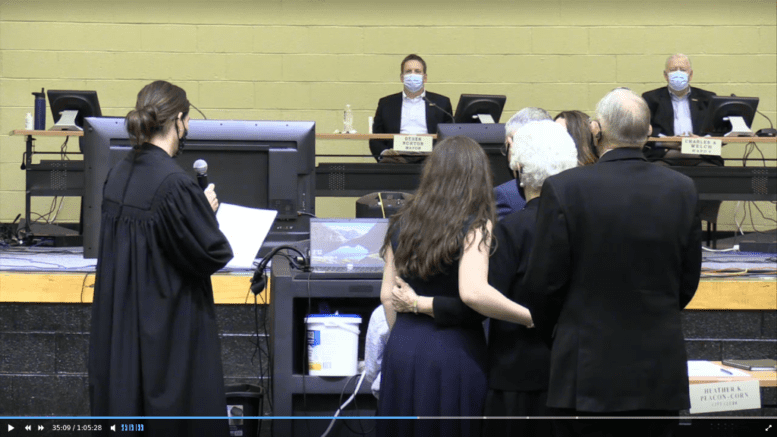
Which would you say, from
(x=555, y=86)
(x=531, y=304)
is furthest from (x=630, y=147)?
(x=555, y=86)

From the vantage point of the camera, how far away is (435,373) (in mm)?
2105

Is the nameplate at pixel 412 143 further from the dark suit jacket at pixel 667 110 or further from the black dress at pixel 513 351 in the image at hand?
the black dress at pixel 513 351

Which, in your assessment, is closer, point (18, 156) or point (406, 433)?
point (406, 433)

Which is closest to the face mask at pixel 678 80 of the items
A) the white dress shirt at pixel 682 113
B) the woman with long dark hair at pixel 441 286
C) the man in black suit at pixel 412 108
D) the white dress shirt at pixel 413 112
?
the white dress shirt at pixel 682 113

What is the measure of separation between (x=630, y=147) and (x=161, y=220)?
1.09 metres

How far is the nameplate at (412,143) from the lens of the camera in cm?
470

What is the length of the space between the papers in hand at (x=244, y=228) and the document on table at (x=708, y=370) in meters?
1.38

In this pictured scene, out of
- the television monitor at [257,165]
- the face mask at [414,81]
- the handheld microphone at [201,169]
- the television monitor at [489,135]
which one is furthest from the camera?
the face mask at [414,81]

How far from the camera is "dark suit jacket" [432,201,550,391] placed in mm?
2049

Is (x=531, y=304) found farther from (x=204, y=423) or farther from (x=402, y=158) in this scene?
(x=402, y=158)

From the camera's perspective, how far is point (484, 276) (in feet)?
6.72

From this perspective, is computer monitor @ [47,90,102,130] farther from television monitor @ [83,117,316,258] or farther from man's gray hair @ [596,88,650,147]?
man's gray hair @ [596,88,650,147]

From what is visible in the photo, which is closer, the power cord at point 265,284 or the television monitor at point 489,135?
the power cord at point 265,284

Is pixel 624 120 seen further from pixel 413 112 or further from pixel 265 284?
pixel 413 112
